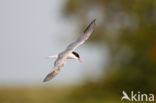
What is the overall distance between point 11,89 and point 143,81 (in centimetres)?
279

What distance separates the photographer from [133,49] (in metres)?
22.2

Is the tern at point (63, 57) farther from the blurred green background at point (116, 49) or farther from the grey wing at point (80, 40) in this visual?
the blurred green background at point (116, 49)

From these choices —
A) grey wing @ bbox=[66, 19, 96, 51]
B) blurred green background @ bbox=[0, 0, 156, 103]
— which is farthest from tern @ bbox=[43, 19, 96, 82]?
blurred green background @ bbox=[0, 0, 156, 103]

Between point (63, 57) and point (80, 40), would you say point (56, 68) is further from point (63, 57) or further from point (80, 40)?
point (80, 40)

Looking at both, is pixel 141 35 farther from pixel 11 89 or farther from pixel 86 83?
pixel 11 89

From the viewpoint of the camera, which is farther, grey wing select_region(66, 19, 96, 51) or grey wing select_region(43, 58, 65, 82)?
grey wing select_region(66, 19, 96, 51)

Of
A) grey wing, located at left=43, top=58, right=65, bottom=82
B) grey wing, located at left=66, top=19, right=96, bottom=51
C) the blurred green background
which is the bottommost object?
grey wing, located at left=43, top=58, right=65, bottom=82

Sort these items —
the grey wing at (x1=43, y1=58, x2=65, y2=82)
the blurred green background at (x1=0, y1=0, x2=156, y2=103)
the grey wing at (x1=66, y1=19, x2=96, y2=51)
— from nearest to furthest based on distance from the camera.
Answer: the grey wing at (x1=43, y1=58, x2=65, y2=82)
the grey wing at (x1=66, y1=19, x2=96, y2=51)
the blurred green background at (x1=0, y1=0, x2=156, y2=103)

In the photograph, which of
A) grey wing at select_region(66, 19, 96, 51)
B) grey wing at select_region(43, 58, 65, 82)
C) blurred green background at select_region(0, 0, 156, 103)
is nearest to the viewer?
grey wing at select_region(43, 58, 65, 82)

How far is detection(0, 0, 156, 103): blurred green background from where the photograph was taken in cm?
Result: 2158

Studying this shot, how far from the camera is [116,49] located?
22125mm

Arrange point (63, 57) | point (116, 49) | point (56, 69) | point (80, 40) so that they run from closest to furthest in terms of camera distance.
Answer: point (56, 69) → point (63, 57) → point (80, 40) → point (116, 49)

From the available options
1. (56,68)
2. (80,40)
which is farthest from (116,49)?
(56,68)

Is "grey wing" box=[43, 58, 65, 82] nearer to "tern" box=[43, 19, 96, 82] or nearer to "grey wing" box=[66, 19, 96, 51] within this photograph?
"tern" box=[43, 19, 96, 82]
